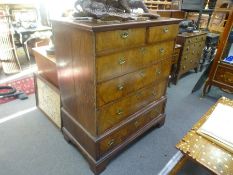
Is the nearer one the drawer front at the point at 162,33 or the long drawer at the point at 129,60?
the long drawer at the point at 129,60

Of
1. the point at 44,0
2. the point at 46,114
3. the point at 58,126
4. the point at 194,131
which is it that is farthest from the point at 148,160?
the point at 44,0

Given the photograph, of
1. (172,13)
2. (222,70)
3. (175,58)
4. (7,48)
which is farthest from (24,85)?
(172,13)

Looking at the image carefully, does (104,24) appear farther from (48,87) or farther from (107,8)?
(48,87)

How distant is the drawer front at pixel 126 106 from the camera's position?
143cm

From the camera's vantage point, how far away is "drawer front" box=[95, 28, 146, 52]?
1.14 meters

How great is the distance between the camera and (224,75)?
2.60 meters

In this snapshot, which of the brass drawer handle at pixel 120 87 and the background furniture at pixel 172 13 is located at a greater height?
the background furniture at pixel 172 13

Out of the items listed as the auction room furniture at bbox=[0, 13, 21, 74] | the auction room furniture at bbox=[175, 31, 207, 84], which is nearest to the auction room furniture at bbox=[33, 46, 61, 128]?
the auction room furniture at bbox=[0, 13, 21, 74]

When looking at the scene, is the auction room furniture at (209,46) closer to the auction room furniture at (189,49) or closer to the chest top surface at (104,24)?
the auction room furniture at (189,49)

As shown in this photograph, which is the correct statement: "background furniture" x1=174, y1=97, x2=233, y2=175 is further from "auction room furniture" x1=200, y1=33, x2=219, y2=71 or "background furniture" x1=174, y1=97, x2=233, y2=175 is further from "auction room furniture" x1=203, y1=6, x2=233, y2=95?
"auction room furniture" x1=200, y1=33, x2=219, y2=71

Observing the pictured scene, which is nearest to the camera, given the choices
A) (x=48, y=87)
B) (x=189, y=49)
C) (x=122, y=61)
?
(x=122, y=61)

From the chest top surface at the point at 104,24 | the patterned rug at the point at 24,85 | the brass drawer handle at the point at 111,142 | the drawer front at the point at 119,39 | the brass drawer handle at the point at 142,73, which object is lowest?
the patterned rug at the point at 24,85

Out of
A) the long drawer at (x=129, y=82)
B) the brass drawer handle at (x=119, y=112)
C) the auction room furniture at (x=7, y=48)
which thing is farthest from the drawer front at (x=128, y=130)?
the auction room furniture at (x=7, y=48)

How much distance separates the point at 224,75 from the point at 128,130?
1.73 metres
